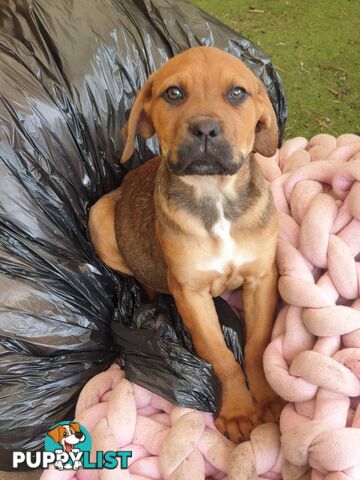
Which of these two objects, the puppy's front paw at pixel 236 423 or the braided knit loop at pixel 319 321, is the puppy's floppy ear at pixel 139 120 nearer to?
the braided knit loop at pixel 319 321

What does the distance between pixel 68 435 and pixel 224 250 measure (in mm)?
973

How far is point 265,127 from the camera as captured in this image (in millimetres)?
2094

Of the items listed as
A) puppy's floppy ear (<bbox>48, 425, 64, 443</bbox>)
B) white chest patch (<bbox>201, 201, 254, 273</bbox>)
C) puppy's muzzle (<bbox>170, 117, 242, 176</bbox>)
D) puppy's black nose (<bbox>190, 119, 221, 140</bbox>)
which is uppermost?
puppy's black nose (<bbox>190, 119, 221, 140</bbox>)

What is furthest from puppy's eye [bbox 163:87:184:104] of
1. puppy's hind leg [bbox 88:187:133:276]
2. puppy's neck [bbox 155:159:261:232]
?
puppy's hind leg [bbox 88:187:133:276]

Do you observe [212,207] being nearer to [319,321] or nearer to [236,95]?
[236,95]

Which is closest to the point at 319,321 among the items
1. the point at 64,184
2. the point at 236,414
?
the point at 236,414

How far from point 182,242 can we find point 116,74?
0.99 meters

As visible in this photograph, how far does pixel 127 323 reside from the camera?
8.55ft

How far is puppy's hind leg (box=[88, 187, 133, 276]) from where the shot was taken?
8.57ft

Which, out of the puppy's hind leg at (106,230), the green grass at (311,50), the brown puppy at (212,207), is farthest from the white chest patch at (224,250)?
the green grass at (311,50)

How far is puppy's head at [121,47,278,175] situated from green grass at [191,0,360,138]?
1.79 metres

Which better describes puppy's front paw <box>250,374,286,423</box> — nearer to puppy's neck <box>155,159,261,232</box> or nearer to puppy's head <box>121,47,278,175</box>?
puppy's neck <box>155,159,261,232</box>

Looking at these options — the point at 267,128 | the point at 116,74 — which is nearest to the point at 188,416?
the point at 267,128

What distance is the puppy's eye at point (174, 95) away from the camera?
6.16 feet
